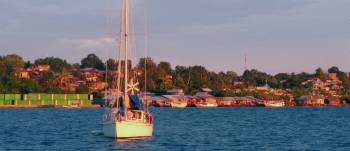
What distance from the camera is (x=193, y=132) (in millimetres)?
76375

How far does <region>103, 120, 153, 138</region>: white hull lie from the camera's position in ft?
187

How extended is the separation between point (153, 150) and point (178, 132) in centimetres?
2253

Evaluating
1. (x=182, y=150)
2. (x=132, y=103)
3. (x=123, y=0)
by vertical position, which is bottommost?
(x=182, y=150)

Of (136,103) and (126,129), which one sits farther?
(136,103)

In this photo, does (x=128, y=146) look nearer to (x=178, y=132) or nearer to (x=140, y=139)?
(x=140, y=139)

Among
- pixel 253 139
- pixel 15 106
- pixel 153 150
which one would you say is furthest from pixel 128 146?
pixel 15 106

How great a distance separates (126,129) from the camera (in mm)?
56938

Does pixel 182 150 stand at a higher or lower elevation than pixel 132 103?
lower

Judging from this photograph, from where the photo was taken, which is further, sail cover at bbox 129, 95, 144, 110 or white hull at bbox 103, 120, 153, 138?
sail cover at bbox 129, 95, 144, 110

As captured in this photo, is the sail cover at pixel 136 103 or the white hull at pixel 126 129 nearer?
the white hull at pixel 126 129

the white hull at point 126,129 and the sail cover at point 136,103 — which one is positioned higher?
the sail cover at point 136,103

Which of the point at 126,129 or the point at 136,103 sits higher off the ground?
the point at 136,103

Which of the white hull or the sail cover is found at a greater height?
the sail cover

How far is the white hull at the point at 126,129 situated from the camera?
187 ft
